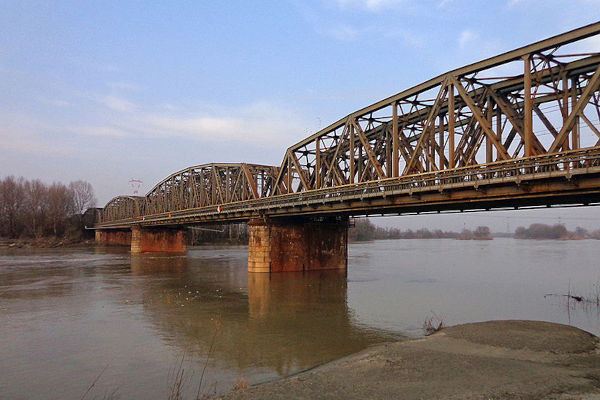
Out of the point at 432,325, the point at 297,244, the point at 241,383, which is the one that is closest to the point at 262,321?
the point at 432,325

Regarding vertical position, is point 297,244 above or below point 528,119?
below

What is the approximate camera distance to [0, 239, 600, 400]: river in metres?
12.2

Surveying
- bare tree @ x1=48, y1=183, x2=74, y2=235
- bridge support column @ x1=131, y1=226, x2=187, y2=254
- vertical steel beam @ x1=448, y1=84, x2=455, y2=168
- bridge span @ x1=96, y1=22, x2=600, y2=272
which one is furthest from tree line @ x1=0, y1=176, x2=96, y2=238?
vertical steel beam @ x1=448, y1=84, x2=455, y2=168

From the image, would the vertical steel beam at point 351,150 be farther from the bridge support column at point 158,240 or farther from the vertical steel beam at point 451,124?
the bridge support column at point 158,240

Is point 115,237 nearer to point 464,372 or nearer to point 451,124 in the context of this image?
point 451,124

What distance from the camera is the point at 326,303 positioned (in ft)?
82.0

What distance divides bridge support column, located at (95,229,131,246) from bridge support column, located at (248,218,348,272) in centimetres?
9502

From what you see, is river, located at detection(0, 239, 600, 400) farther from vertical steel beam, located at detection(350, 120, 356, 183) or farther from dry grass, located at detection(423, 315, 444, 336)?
vertical steel beam, located at detection(350, 120, 356, 183)

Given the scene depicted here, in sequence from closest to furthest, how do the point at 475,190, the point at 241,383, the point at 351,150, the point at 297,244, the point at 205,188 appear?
1. the point at 241,383
2. the point at 475,190
3. the point at 351,150
4. the point at 297,244
5. the point at 205,188

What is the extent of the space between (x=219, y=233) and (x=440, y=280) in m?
106

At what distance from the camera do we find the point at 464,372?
10094mm

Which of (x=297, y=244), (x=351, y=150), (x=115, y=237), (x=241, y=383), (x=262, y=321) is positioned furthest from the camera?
(x=115, y=237)

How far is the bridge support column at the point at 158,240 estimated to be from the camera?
8738cm

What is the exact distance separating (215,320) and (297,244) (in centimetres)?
2200
